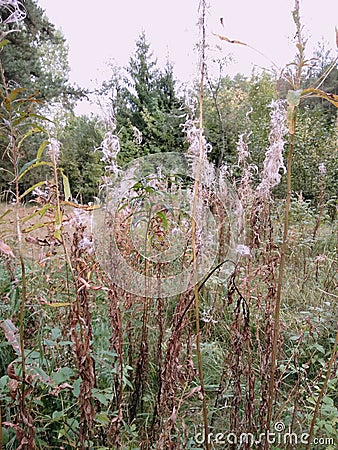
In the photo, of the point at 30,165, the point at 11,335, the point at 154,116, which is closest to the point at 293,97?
the point at 30,165

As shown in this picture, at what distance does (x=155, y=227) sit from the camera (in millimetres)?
1572

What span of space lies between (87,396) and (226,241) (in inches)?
51.0

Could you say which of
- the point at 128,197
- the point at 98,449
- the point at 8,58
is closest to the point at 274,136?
the point at 128,197

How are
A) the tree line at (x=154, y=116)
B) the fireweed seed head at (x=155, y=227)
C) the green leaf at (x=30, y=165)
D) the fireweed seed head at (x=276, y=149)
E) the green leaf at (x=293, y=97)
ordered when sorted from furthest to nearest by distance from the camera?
1. the tree line at (x=154, y=116)
2. the fireweed seed head at (x=155, y=227)
3. the fireweed seed head at (x=276, y=149)
4. the green leaf at (x=30, y=165)
5. the green leaf at (x=293, y=97)

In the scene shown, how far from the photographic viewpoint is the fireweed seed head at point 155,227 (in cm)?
135

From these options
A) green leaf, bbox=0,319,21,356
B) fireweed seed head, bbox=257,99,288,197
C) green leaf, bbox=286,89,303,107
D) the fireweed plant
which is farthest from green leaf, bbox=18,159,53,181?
fireweed seed head, bbox=257,99,288,197

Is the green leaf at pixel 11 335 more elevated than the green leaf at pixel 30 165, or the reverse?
the green leaf at pixel 30 165

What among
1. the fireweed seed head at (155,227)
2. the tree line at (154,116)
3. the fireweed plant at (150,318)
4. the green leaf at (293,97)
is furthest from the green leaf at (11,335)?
the tree line at (154,116)

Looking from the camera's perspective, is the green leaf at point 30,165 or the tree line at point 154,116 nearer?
the green leaf at point 30,165

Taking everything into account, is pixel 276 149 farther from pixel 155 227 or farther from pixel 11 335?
pixel 11 335

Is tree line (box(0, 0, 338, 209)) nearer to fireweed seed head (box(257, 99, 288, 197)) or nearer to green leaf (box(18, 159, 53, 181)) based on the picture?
fireweed seed head (box(257, 99, 288, 197))

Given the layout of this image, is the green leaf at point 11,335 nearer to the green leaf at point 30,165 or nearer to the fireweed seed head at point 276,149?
the green leaf at point 30,165

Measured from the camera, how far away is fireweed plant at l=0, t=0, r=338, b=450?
0.87 meters

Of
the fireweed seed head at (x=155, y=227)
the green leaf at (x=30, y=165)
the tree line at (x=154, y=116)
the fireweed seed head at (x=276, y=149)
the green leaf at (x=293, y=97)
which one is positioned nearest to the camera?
the green leaf at (x=293, y=97)
